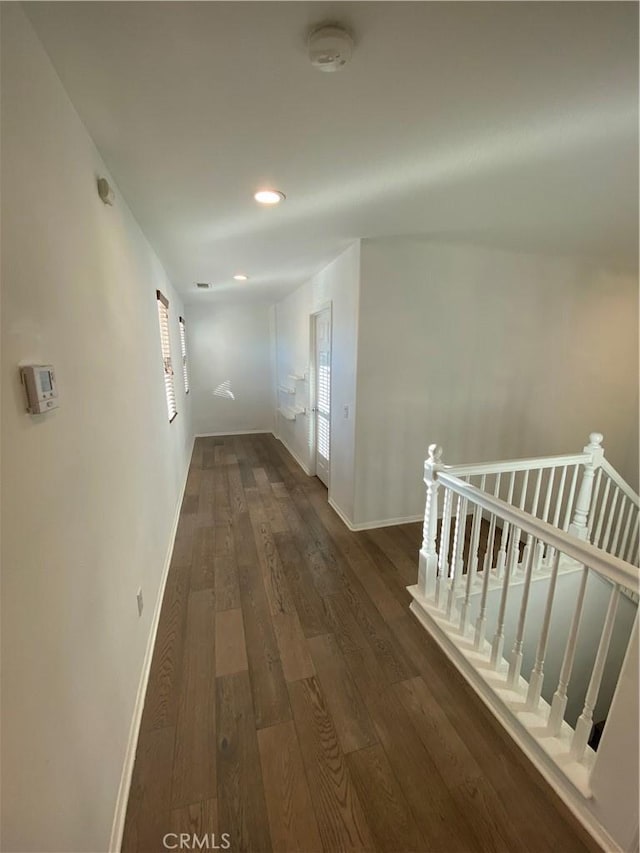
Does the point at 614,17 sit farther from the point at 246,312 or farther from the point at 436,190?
the point at 246,312

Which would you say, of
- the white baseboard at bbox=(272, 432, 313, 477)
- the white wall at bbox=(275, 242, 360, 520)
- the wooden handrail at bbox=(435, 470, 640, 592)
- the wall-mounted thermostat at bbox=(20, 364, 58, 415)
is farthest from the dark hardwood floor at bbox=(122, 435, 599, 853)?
the white baseboard at bbox=(272, 432, 313, 477)

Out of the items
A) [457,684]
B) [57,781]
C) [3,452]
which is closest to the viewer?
[3,452]

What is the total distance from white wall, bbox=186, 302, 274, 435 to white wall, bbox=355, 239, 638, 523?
397cm

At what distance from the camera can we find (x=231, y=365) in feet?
21.2

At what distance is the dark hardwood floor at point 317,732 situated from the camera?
121 centimetres

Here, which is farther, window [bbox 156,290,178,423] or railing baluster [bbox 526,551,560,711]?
window [bbox 156,290,178,423]

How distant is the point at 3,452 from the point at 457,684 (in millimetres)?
2070

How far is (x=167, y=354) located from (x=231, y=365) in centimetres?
310

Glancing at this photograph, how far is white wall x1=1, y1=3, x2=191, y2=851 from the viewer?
715 millimetres

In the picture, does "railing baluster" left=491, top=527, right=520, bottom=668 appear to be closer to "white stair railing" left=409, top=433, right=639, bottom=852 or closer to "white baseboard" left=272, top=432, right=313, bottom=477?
"white stair railing" left=409, top=433, right=639, bottom=852

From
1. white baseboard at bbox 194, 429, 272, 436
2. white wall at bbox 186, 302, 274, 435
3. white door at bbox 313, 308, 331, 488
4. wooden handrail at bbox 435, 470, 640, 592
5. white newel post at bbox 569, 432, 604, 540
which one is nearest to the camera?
wooden handrail at bbox 435, 470, 640, 592

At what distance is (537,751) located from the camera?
4.61 ft

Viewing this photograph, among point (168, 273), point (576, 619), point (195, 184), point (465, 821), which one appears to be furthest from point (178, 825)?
point (168, 273)

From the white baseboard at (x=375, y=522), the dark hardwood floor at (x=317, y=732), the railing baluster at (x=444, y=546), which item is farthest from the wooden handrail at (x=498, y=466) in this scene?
the white baseboard at (x=375, y=522)
